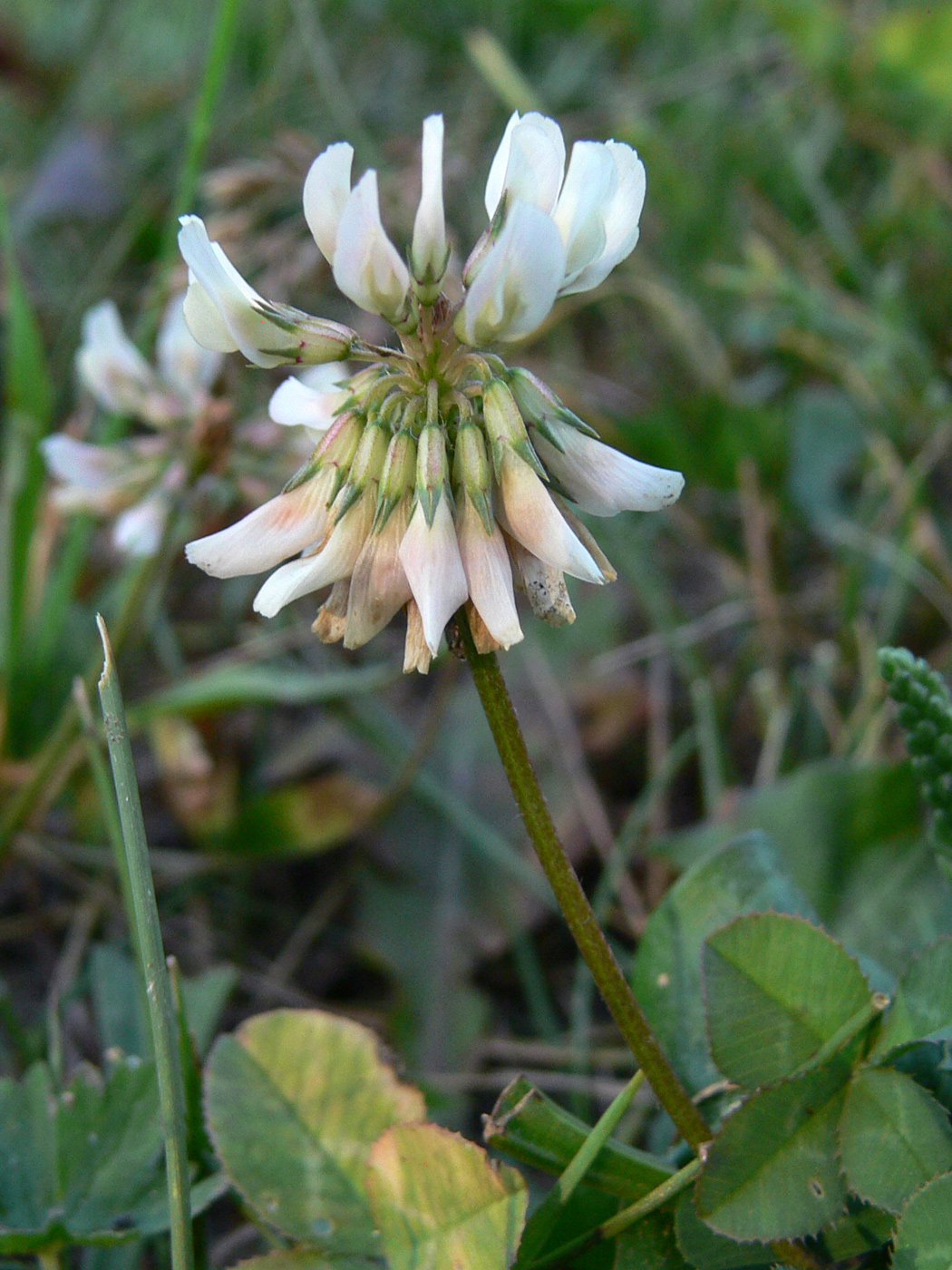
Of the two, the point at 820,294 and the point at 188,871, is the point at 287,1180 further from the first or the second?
the point at 820,294

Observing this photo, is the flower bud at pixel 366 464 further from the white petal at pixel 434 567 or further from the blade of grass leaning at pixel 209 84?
the blade of grass leaning at pixel 209 84

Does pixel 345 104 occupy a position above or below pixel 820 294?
above

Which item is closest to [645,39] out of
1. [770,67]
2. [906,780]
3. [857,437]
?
[770,67]

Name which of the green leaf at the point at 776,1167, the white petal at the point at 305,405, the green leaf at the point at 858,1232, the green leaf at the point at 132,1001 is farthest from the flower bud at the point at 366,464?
the green leaf at the point at 132,1001

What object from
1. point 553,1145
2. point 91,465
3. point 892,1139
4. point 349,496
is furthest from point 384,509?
point 91,465

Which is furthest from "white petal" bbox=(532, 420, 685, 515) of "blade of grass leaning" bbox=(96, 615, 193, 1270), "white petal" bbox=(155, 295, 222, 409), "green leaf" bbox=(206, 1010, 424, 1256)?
"white petal" bbox=(155, 295, 222, 409)

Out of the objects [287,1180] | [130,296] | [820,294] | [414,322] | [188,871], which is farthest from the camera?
[130,296]
